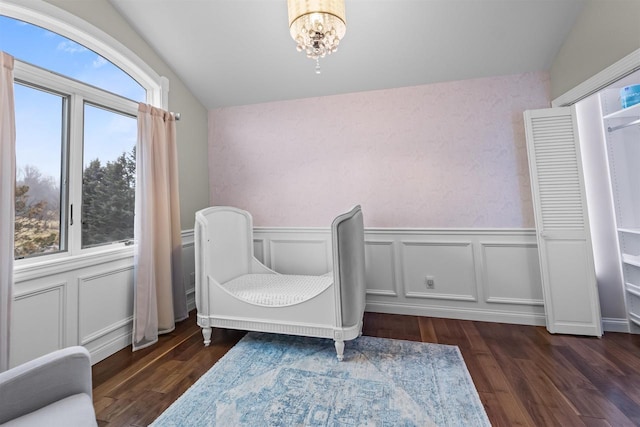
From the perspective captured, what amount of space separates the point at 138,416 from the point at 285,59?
2777 mm

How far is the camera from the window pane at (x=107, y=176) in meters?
2.04

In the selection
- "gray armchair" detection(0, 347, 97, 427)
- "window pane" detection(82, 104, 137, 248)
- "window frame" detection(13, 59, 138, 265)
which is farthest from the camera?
"window pane" detection(82, 104, 137, 248)

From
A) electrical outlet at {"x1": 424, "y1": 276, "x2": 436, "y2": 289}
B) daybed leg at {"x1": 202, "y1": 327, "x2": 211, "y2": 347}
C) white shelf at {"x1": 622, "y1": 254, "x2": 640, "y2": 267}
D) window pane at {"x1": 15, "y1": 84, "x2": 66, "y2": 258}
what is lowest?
daybed leg at {"x1": 202, "y1": 327, "x2": 211, "y2": 347}

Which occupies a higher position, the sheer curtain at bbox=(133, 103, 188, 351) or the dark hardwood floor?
the sheer curtain at bbox=(133, 103, 188, 351)

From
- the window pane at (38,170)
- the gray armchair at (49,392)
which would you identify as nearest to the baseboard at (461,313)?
the gray armchair at (49,392)

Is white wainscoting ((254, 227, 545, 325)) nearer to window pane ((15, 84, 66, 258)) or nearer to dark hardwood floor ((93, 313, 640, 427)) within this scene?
dark hardwood floor ((93, 313, 640, 427))

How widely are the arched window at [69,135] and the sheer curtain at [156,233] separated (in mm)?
259

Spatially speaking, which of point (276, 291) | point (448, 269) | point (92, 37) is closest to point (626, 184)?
point (448, 269)

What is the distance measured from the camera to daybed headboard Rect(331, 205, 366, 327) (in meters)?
1.73

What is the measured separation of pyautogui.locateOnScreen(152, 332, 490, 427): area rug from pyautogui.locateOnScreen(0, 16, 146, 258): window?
140 centimetres

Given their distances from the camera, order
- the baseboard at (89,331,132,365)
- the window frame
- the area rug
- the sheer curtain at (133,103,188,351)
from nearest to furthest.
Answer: the area rug → the window frame → the baseboard at (89,331,132,365) → the sheer curtain at (133,103,188,351)

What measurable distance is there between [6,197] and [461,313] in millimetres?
3301

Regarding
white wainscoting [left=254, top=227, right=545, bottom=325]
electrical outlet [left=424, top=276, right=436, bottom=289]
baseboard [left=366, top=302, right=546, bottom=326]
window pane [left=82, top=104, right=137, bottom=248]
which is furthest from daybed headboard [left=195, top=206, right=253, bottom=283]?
electrical outlet [left=424, top=276, right=436, bottom=289]

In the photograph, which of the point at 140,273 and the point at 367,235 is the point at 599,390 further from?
the point at 140,273
